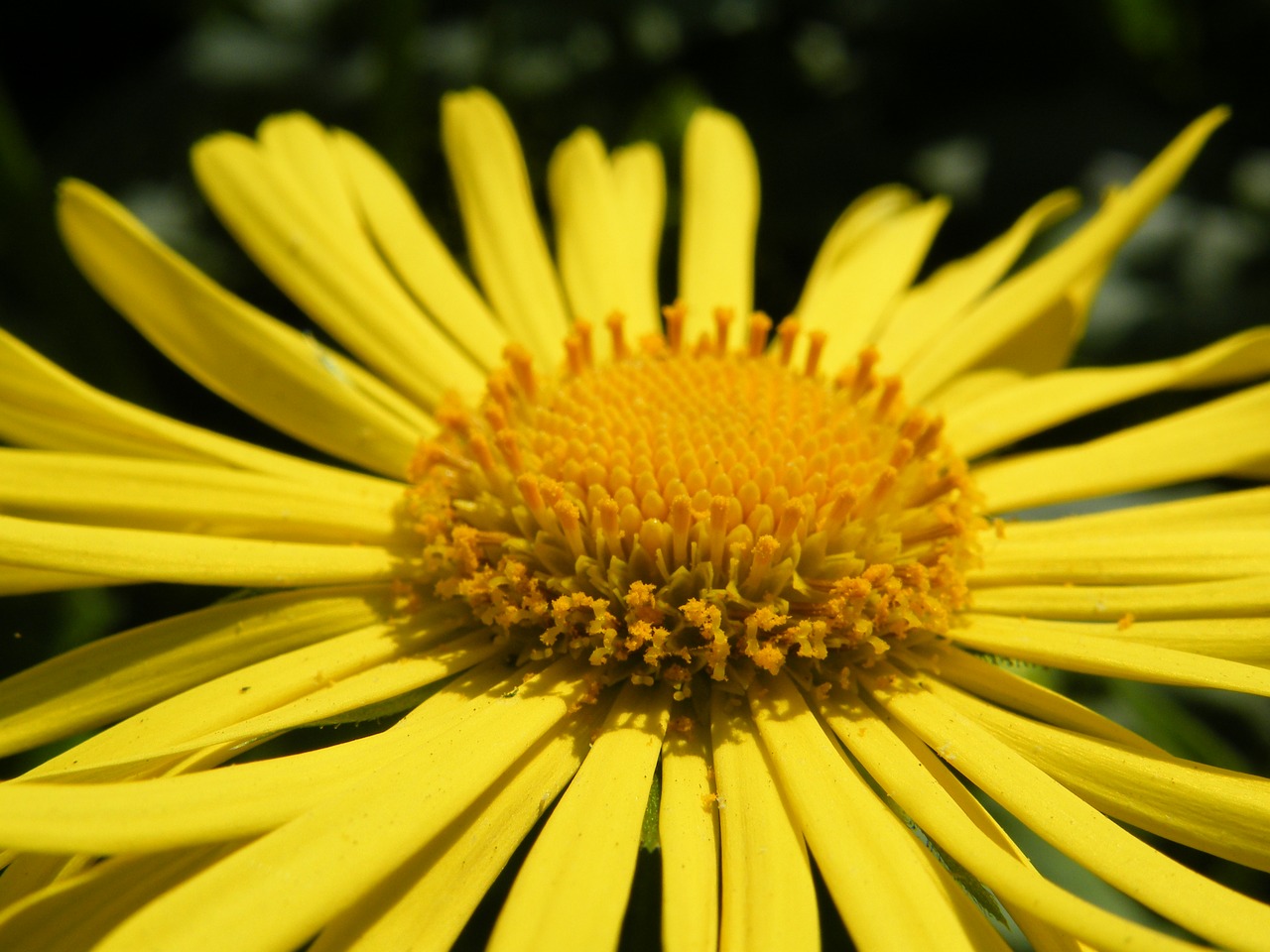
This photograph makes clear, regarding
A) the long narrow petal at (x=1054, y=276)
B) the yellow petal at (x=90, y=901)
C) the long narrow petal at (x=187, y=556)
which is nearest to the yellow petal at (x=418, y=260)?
the long narrow petal at (x=187, y=556)

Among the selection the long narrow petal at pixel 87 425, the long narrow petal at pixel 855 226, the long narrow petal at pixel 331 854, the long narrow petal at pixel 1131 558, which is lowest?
the long narrow petal at pixel 331 854

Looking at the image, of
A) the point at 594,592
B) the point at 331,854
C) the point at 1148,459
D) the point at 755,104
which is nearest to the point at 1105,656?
the point at 1148,459

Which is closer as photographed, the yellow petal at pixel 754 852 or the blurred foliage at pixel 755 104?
the yellow petal at pixel 754 852

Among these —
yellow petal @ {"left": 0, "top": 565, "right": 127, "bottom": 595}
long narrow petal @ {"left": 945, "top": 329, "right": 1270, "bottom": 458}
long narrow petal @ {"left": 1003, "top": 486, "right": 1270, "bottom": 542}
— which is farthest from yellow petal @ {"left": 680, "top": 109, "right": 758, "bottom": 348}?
yellow petal @ {"left": 0, "top": 565, "right": 127, "bottom": 595}

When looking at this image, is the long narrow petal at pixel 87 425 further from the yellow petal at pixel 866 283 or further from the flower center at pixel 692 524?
the yellow petal at pixel 866 283

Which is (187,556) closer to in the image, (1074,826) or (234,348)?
(234,348)
